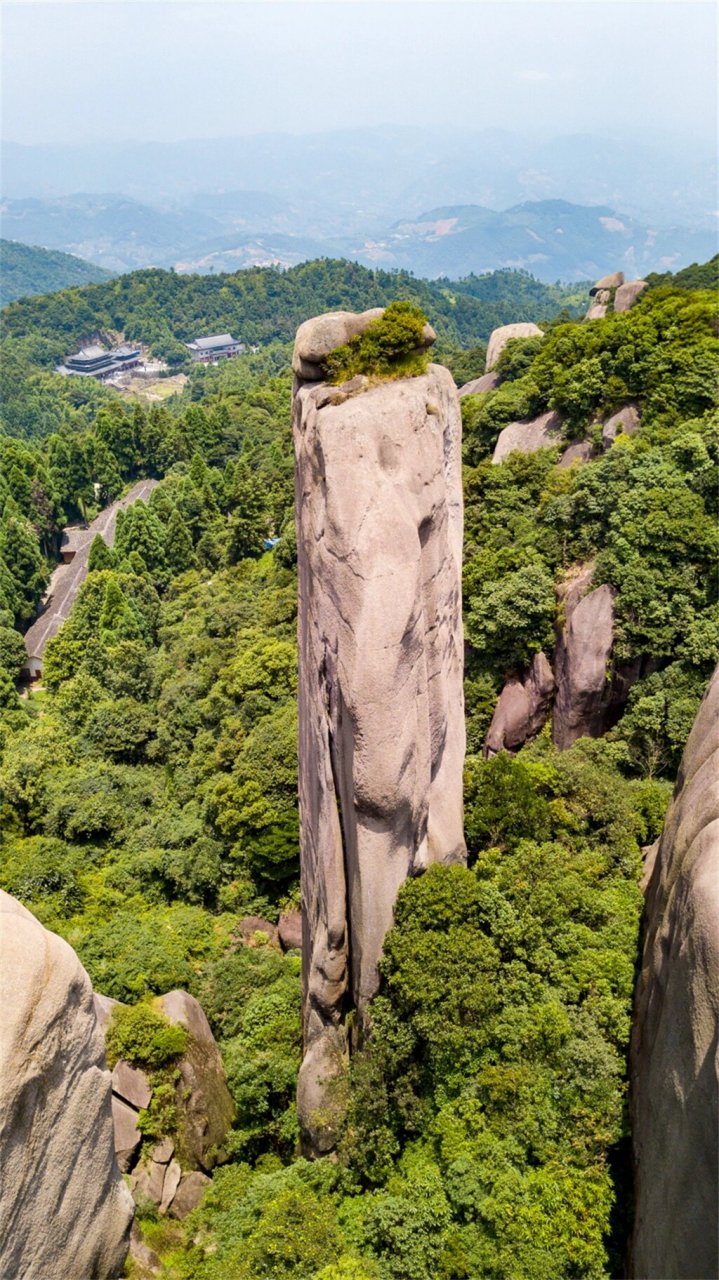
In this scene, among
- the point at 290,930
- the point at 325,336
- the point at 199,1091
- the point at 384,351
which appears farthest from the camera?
the point at 290,930

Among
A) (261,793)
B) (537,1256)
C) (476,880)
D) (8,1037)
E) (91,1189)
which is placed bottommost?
(261,793)

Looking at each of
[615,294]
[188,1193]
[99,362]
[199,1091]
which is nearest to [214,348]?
[99,362]

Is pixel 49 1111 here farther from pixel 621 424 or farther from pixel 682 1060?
pixel 621 424

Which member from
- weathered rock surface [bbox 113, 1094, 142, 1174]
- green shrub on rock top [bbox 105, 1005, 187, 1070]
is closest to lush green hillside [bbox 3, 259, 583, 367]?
green shrub on rock top [bbox 105, 1005, 187, 1070]

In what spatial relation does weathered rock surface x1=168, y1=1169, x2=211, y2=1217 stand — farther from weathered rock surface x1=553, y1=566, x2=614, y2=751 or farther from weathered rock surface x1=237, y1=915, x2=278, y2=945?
weathered rock surface x1=553, y1=566, x2=614, y2=751

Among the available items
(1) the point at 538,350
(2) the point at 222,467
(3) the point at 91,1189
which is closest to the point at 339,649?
(3) the point at 91,1189

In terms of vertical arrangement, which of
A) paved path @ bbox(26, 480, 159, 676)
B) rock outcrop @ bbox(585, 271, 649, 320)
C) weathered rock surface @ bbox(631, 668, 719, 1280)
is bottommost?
paved path @ bbox(26, 480, 159, 676)

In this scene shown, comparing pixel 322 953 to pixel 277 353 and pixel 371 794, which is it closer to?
pixel 371 794
